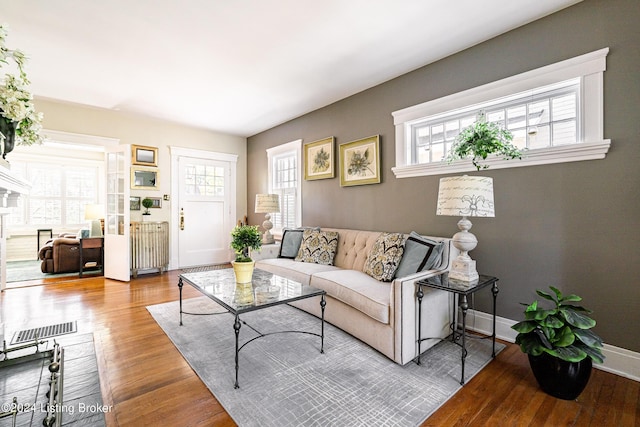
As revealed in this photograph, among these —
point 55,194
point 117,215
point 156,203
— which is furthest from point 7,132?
point 55,194

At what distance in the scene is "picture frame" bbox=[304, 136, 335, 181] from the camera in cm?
423

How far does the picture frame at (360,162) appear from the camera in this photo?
3613 mm

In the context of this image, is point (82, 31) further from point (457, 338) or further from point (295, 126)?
point (457, 338)

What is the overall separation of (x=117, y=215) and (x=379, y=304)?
4562 millimetres

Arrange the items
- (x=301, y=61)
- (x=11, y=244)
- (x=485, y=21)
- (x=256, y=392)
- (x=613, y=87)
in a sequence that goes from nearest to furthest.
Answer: (x=256, y=392) → (x=613, y=87) → (x=485, y=21) → (x=301, y=61) → (x=11, y=244)

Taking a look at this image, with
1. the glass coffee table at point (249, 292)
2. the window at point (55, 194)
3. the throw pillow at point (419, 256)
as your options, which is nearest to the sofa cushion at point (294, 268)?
the glass coffee table at point (249, 292)

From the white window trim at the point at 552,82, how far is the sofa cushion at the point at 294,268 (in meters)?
1.58

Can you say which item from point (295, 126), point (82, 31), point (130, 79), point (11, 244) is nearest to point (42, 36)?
point (82, 31)

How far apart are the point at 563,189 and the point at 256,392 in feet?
8.72

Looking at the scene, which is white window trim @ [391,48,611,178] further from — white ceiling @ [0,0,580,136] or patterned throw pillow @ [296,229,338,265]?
patterned throw pillow @ [296,229,338,265]

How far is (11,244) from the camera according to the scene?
21.4 ft

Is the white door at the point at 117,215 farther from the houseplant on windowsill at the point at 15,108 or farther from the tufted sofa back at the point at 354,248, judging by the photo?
the houseplant on windowsill at the point at 15,108

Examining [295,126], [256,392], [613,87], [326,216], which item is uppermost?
[295,126]

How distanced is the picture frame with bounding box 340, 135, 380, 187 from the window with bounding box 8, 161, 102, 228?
23.0ft
